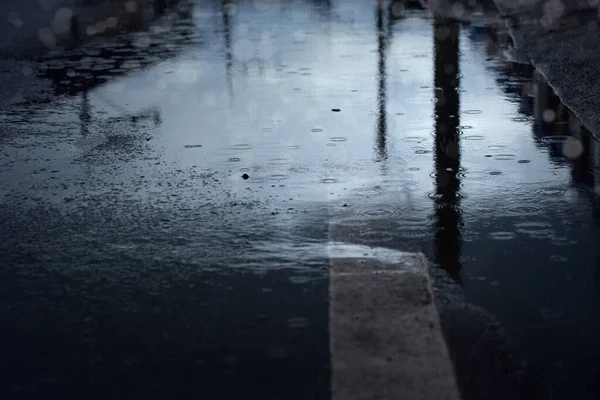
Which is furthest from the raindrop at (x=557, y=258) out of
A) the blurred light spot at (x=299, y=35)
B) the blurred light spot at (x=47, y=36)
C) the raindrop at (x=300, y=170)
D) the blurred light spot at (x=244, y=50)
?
the blurred light spot at (x=47, y=36)

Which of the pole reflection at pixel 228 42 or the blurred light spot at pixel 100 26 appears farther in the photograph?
the blurred light spot at pixel 100 26

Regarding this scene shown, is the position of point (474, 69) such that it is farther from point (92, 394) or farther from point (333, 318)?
point (92, 394)

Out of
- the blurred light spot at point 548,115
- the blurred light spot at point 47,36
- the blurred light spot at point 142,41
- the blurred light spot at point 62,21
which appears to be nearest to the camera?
the blurred light spot at point 548,115

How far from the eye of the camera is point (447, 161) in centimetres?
672

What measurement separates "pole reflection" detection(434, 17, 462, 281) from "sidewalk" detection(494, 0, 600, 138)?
0.92 m

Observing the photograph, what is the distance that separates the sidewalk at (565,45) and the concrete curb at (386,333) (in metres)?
3.20

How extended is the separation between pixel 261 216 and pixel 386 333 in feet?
5.61

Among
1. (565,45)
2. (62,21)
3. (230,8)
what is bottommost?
(565,45)

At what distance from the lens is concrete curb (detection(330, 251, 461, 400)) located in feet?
11.4

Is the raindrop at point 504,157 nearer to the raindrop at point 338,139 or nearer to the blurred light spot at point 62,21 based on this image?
the raindrop at point 338,139

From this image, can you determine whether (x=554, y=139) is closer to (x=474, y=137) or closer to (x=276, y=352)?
(x=474, y=137)

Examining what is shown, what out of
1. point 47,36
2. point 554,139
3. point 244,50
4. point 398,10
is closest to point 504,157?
point 554,139

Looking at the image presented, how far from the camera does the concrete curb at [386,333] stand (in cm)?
347

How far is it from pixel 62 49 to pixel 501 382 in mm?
10934
